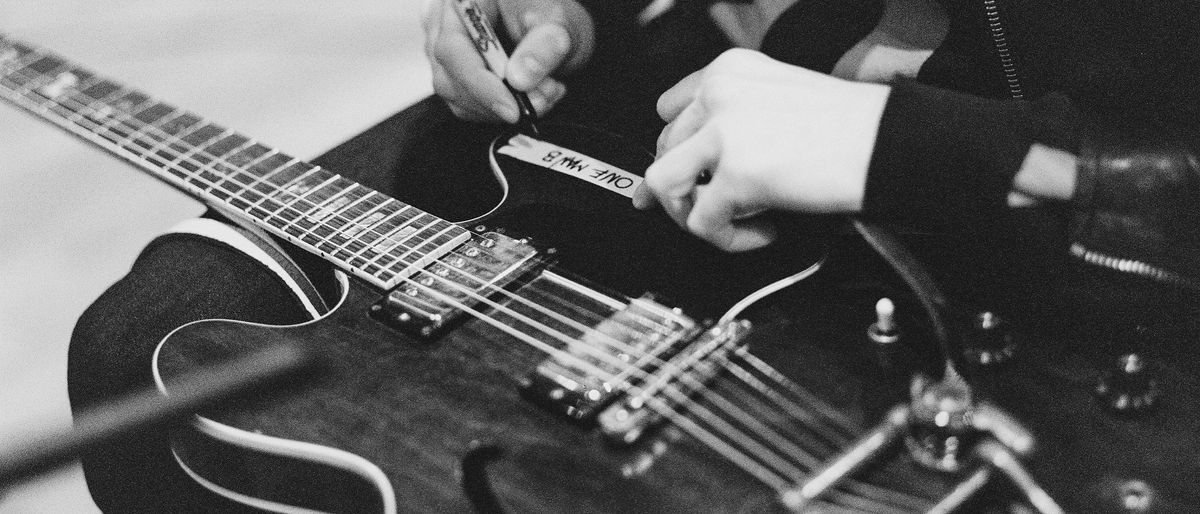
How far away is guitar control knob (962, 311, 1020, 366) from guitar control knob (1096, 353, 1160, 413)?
6 cm

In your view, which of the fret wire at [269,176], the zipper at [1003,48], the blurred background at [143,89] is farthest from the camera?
the blurred background at [143,89]

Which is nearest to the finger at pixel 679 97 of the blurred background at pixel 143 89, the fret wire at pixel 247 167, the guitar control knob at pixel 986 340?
the guitar control knob at pixel 986 340

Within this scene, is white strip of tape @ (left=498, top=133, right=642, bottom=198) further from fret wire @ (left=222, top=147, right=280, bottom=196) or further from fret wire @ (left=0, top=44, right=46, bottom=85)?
fret wire @ (left=0, top=44, right=46, bottom=85)

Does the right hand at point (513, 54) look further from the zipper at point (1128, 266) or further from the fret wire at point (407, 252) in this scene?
the zipper at point (1128, 266)

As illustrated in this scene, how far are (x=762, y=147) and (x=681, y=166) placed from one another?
59mm

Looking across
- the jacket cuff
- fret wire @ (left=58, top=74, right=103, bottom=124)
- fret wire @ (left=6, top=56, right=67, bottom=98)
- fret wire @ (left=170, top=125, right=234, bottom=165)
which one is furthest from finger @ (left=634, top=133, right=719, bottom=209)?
fret wire @ (left=6, top=56, right=67, bottom=98)

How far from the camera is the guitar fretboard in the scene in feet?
2.77

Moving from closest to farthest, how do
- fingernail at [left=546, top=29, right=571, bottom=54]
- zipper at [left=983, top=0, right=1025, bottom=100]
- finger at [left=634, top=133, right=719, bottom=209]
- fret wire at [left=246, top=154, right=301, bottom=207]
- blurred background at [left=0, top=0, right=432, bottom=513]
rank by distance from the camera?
1. finger at [left=634, top=133, right=719, bottom=209]
2. zipper at [left=983, top=0, right=1025, bottom=100]
3. fret wire at [left=246, top=154, right=301, bottom=207]
4. fingernail at [left=546, top=29, right=571, bottom=54]
5. blurred background at [left=0, top=0, right=432, bottom=513]

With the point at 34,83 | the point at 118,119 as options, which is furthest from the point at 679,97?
the point at 34,83

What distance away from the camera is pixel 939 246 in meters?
0.73

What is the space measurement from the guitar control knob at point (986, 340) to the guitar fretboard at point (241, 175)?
1.29 feet

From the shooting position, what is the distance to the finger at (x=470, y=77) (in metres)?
1.02

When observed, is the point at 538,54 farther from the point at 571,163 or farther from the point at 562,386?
the point at 562,386

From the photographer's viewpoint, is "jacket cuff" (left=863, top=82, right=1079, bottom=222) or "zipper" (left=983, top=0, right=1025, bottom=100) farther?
"zipper" (left=983, top=0, right=1025, bottom=100)
